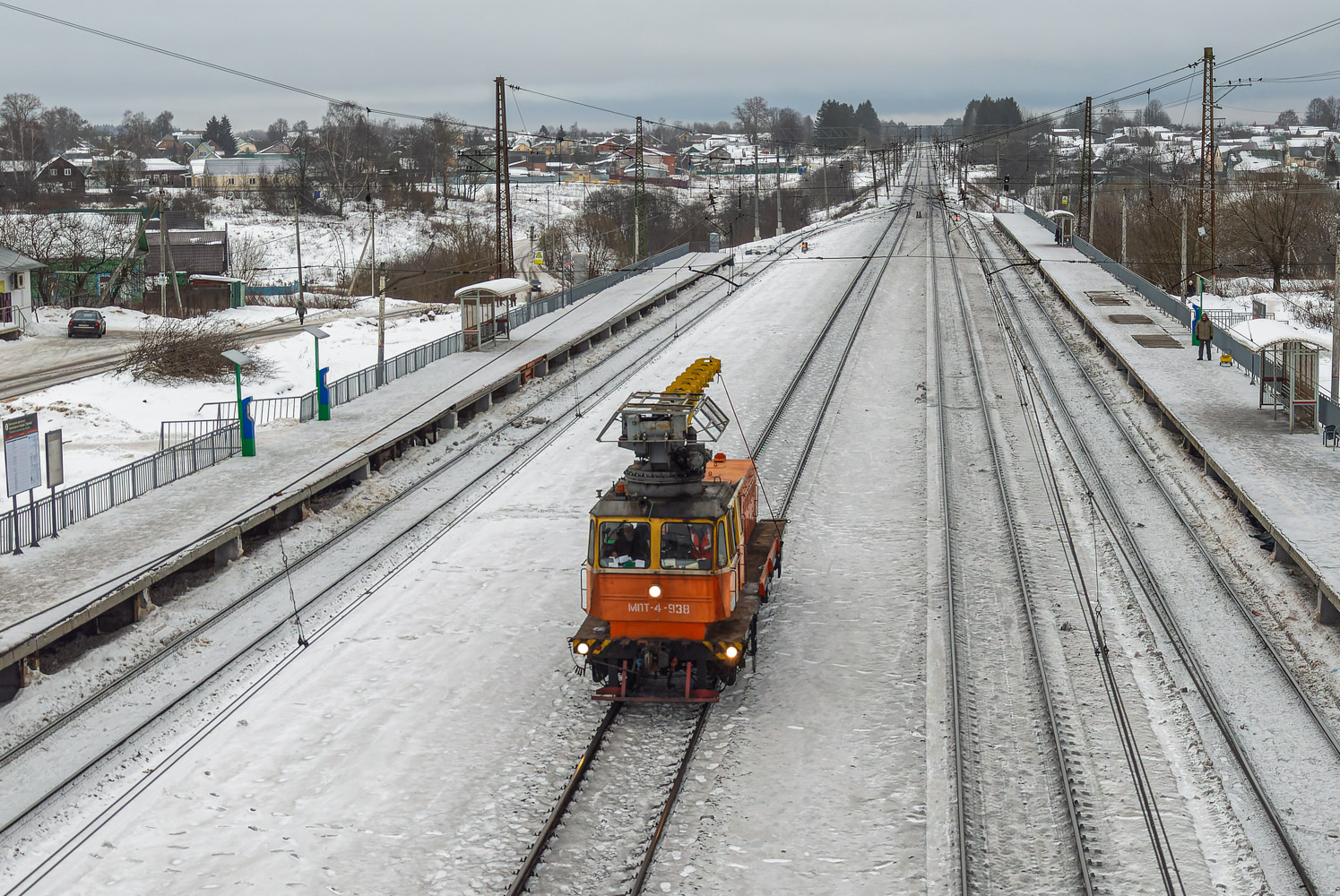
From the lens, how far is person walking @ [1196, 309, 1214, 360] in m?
37.9

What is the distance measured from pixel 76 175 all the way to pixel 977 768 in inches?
5521

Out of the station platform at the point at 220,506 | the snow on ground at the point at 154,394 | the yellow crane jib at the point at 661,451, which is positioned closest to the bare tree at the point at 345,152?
the snow on ground at the point at 154,394

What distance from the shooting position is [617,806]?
13.3m

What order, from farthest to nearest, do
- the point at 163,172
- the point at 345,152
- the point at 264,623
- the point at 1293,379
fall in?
the point at 163,172, the point at 345,152, the point at 1293,379, the point at 264,623

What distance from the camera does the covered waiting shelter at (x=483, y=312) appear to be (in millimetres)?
44250

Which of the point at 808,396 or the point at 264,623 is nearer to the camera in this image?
the point at 264,623

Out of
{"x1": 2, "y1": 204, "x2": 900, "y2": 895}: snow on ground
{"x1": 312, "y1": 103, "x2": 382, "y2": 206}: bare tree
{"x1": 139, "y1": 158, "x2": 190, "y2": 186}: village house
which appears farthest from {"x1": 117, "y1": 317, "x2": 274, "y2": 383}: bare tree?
{"x1": 139, "y1": 158, "x2": 190, "y2": 186}: village house

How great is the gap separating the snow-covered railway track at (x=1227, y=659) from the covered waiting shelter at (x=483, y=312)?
21.6 m

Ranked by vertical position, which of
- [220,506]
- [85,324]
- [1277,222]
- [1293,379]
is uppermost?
[1277,222]

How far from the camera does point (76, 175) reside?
436 feet

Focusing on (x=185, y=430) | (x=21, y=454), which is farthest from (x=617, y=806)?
(x=185, y=430)

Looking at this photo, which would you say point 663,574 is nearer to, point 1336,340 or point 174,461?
point 174,461

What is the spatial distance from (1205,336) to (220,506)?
95.7ft

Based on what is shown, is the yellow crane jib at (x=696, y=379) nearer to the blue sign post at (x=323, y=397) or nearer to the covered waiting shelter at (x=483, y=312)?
the blue sign post at (x=323, y=397)
